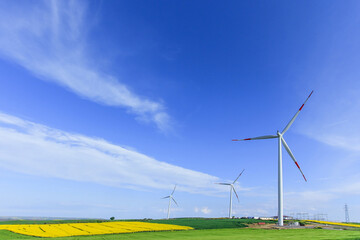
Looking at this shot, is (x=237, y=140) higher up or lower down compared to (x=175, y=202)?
higher up

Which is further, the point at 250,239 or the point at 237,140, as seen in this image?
the point at 237,140

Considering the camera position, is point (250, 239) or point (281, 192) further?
point (281, 192)

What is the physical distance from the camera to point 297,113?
85562 millimetres

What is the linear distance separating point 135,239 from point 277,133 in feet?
203

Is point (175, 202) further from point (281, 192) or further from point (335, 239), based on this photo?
point (335, 239)

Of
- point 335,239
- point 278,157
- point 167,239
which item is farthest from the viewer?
point 278,157

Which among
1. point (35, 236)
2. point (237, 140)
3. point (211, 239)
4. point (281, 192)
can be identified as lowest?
point (35, 236)

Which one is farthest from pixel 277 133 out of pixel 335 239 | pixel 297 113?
pixel 335 239

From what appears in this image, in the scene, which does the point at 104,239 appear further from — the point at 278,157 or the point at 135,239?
the point at 278,157

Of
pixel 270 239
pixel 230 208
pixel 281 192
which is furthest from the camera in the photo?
pixel 230 208

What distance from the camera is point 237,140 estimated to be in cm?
9006

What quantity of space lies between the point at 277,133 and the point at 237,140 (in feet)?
47.2

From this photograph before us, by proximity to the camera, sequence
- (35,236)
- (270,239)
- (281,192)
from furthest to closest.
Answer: (281,192)
(35,236)
(270,239)

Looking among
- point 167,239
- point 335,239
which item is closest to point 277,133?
point 335,239
